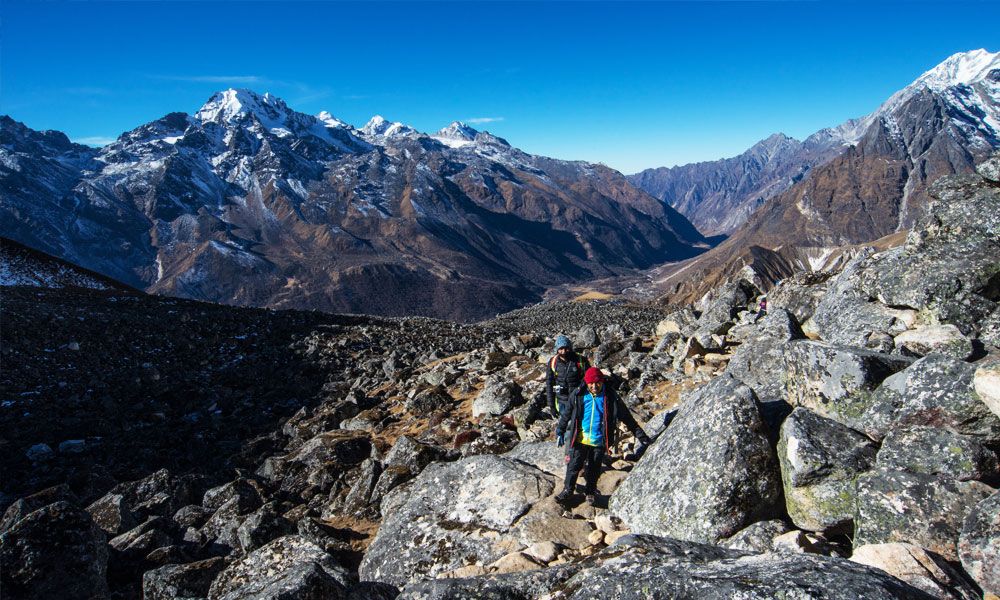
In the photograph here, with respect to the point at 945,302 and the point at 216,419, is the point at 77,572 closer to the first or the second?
the point at 216,419

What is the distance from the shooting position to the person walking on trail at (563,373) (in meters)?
10.2

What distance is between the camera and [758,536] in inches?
249

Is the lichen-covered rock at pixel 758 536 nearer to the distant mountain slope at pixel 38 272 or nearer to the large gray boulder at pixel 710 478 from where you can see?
the large gray boulder at pixel 710 478

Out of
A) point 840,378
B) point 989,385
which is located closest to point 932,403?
point 989,385

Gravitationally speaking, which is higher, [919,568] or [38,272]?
[38,272]

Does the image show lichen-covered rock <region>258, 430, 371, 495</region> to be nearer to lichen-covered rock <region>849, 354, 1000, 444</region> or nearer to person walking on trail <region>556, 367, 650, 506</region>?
person walking on trail <region>556, 367, 650, 506</region>

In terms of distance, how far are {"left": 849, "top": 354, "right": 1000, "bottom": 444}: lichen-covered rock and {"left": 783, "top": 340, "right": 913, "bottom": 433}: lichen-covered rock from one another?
0.18 meters

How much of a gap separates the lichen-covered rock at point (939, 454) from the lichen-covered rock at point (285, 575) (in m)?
6.92

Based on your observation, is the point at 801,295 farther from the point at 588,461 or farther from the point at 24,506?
the point at 24,506

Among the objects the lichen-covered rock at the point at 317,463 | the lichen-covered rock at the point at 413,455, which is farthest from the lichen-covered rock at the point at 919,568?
the lichen-covered rock at the point at 317,463

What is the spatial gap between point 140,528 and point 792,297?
20.3 m

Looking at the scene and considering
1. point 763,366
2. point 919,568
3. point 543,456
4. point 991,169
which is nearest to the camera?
point 919,568

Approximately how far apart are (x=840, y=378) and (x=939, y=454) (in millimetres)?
1937

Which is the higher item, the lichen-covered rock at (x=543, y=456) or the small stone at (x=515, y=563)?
the lichen-covered rock at (x=543, y=456)
